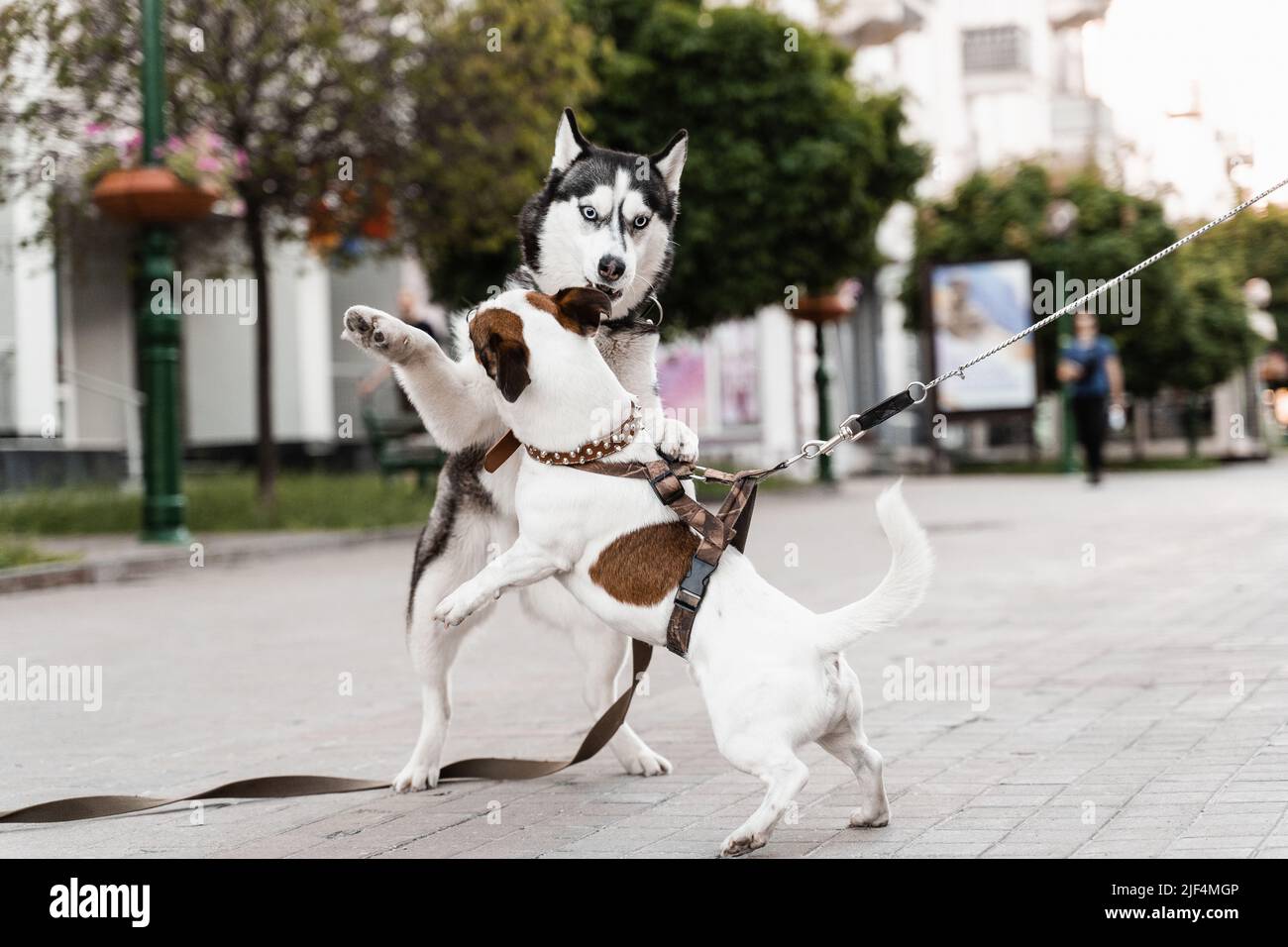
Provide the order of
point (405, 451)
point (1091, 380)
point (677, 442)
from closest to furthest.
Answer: point (677, 442) < point (405, 451) < point (1091, 380)

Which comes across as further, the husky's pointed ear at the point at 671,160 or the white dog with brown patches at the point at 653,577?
the husky's pointed ear at the point at 671,160

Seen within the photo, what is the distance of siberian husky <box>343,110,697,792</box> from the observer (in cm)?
432

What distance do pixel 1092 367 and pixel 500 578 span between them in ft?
60.1

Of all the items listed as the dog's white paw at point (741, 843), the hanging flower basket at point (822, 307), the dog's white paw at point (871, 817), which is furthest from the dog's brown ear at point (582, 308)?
the hanging flower basket at point (822, 307)

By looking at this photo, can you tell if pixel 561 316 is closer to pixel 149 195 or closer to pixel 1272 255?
pixel 149 195

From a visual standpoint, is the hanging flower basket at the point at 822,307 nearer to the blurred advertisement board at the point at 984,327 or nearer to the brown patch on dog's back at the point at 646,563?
the blurred advertisement board at the point at 984,327

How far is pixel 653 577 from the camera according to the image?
3686mm

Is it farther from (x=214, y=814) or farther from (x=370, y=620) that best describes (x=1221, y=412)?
(x=214, y=814)

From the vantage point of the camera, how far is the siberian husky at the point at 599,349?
432 cm

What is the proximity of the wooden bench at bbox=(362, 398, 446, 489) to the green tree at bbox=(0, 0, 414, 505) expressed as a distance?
374cm

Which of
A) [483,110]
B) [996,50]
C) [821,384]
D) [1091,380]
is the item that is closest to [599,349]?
[483,110]

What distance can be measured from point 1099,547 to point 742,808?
8694 mm

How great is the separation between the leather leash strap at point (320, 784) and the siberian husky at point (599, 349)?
14 centimetres

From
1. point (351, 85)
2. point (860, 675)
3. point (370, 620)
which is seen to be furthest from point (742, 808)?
point (351, 85)
